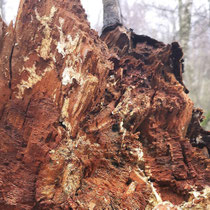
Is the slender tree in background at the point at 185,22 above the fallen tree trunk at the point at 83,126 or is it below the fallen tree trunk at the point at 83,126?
above

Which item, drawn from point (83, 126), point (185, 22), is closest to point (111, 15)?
point (83, 126)

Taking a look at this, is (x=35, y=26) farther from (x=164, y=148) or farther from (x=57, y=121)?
(x=164, y=148)

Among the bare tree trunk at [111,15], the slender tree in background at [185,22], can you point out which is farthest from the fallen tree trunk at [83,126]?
the slender tree in background at [185,22]

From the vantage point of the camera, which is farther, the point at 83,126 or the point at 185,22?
the point at 185,22

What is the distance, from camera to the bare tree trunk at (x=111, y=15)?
2.86 m

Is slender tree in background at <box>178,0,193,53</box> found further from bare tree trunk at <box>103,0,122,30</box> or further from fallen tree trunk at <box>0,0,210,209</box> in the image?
fallen tree trunk at <box>0,0,210,209</box>

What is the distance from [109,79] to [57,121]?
30.1 inches

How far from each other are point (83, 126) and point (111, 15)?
6.65 ft

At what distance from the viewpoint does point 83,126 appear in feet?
5.47

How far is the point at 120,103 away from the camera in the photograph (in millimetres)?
1887

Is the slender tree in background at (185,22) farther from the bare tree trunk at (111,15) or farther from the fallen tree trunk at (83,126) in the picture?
the fallen tree trunk at (83,126)

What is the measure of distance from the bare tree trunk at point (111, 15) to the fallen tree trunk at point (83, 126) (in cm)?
82

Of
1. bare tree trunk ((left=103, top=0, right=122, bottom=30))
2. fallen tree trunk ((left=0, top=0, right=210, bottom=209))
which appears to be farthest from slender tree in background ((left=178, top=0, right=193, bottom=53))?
fallen tree trunk ((left=0, top=0, right=210, bottom=209))

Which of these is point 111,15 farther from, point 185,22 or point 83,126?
point 185,22
